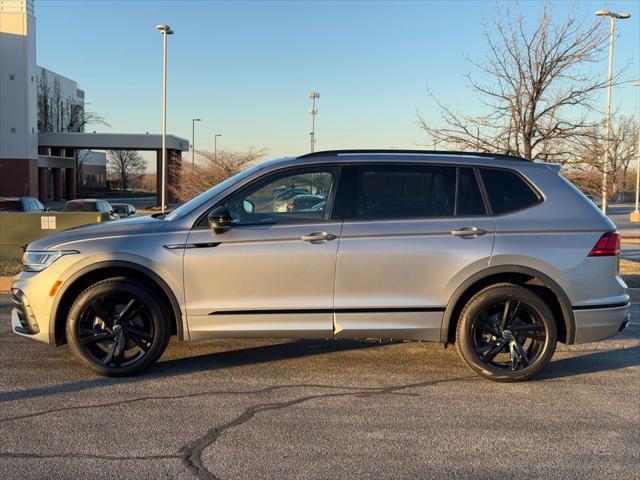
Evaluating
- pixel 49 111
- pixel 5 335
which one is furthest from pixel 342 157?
pixel 49 111

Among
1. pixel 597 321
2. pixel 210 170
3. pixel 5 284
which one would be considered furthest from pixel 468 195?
pixel 210 170

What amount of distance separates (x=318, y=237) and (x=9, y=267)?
26.8 ft

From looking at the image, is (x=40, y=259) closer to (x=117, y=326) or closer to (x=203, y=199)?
(x=117, y=326)

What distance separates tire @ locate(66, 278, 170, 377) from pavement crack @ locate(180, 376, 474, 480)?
1143 mm

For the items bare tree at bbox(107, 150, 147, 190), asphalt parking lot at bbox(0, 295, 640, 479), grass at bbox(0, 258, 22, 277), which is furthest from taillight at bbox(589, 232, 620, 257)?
bare tree at bbox(107, 150, 147, 190)

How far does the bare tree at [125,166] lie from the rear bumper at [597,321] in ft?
266

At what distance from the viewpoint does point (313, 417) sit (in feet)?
14.7

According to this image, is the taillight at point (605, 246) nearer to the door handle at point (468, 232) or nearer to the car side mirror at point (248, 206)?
the door handle at point (468, 232)

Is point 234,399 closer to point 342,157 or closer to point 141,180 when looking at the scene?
point 342,157

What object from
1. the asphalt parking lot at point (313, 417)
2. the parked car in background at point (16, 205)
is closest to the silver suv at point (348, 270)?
the asphalt parking lot at point (313, 417)

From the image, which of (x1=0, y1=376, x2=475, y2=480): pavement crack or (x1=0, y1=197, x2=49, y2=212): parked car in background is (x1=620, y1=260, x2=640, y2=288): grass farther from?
(x1=0, y1=197, x2=49, y2=212): parked car in background

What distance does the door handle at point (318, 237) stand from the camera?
516 cm

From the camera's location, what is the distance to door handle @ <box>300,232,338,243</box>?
516 centimetres

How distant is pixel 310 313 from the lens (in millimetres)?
5188
